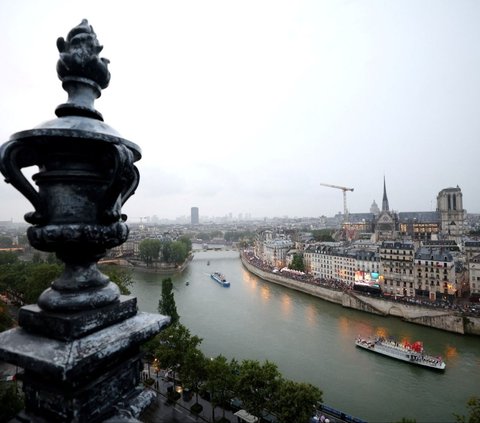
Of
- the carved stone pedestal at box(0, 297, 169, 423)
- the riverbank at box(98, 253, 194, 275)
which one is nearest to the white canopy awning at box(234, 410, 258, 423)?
the carved stone pedestal at box(0, 297, 169, 423)

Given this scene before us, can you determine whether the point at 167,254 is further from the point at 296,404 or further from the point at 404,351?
the point at 296,404

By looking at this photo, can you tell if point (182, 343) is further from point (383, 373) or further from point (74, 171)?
point (74, 171)

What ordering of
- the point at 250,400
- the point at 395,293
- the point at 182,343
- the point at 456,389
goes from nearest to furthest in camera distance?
the point at 250,400, the point at 182,343, the point at 456,389, the point at 395,293

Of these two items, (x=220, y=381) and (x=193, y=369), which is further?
(x=193, y=369)

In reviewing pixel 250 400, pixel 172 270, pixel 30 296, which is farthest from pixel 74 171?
pixel 172 270

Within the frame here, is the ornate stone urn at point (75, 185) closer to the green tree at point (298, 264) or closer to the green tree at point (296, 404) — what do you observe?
the green tree at point (296, 404)

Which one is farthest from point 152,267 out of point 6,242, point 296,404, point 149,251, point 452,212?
point 452,212

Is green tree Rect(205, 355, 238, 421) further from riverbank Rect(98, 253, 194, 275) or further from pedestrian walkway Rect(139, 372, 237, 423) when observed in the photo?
riverbank Rect(98, 253, 194, 275)
